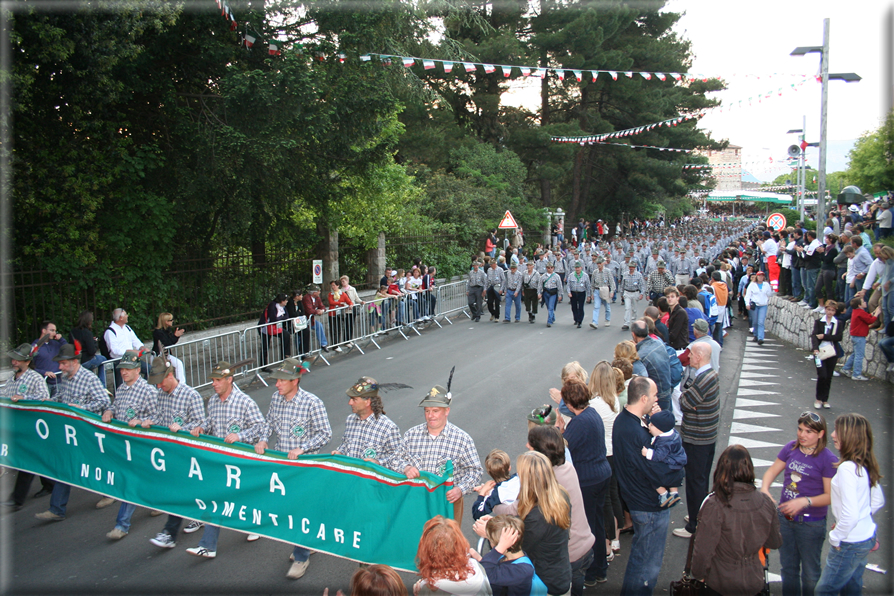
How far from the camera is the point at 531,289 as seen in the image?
1777 cm

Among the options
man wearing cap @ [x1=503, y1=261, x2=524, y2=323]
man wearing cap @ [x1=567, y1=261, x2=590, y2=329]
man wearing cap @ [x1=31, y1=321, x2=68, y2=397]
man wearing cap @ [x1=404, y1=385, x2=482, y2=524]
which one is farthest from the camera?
man wearing cap @ [x1=503, y1=261, x2=524, y2=323]

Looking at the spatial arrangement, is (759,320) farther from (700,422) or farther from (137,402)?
(137,402)

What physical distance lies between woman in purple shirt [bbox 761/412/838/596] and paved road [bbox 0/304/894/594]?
3.54 ft

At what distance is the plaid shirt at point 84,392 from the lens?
6.87 metres

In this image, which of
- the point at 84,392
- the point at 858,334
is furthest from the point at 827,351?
the point at 84,392

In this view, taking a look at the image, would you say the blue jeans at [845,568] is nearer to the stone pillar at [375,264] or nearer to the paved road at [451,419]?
the paved road at [451,419]

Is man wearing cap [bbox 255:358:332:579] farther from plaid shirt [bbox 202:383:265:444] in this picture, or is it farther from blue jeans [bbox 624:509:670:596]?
blue jeans [bbox 624:509:670:596]

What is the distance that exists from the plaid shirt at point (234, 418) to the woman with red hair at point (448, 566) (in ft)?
9.97

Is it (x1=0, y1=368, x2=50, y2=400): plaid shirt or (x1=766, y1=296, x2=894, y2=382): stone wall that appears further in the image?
(x1=766, y1=296, x2=894, y2=382): stone wall

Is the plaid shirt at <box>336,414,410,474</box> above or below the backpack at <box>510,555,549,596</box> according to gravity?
above

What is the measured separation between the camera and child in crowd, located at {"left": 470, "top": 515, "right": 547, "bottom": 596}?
3520mm

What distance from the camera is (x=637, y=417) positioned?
482cm

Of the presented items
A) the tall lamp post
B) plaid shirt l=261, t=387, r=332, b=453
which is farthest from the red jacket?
plaid shirt l=261, t=387, r=332, b=453

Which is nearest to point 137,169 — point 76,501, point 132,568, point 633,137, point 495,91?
point 76,501
